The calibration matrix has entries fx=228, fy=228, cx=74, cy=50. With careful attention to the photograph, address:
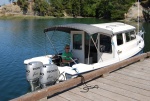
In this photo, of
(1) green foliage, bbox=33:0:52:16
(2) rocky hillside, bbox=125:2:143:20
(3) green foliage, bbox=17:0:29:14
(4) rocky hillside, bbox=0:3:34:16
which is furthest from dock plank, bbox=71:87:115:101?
(3) green foliage, bbox=17:0:29:14

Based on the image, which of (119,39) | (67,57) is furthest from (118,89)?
(119,39)

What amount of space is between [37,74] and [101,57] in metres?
3.81

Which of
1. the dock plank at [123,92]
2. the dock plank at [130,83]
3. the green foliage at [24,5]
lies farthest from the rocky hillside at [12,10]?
the dock plank at [123,92]

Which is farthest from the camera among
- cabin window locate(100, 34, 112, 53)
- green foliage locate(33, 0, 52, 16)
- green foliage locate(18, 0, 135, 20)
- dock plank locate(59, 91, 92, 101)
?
green foliage locate(33, 0, 52, 16)

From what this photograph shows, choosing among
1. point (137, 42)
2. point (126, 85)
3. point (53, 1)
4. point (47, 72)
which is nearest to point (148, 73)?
point (126, 85)

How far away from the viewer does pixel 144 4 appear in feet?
246

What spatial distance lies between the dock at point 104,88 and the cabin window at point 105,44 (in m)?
2.58

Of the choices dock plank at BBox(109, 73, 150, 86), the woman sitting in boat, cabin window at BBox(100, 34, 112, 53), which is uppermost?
cabin window at BBox(100, 34, 112, 53)

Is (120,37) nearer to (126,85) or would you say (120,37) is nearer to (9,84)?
(126,85)

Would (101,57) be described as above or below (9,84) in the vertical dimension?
above

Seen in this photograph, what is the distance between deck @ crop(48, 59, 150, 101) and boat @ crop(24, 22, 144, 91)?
76.5 inches

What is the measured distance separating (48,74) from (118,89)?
3.00 metres

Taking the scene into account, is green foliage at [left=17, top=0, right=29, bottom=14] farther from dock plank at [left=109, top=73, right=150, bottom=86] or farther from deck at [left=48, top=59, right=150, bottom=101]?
dock plank at [left=109, top=73, right=150, bottom=86]

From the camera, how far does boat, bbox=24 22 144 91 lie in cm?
958
